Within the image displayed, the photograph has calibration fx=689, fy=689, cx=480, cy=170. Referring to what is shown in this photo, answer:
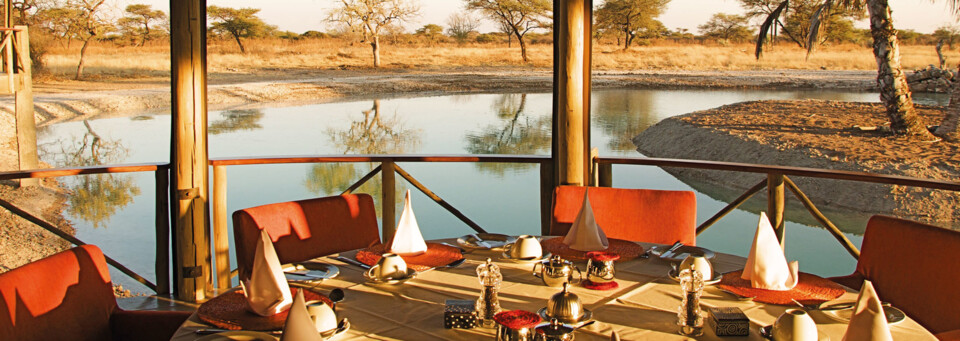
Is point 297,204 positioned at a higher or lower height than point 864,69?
lower

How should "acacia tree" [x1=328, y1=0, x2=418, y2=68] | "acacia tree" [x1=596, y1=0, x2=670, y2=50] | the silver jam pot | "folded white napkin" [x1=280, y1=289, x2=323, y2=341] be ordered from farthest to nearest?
"acacia tree" [x1=596, y1=0, x2=670, y2=50] → "acacia tree" [x1=328, y1=0, x2=418, y2=68] → the silver jam pot → "folded white napkin" [x1=280, y1=289, x2=323, y2=341]

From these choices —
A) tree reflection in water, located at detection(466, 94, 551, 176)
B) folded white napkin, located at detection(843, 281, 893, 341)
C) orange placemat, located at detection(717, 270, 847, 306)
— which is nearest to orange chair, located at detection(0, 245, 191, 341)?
orange placemat, located at detection(717, 270, 847, 306)

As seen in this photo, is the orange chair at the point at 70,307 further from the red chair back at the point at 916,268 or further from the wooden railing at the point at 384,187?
the red chair back at the point at 916,268

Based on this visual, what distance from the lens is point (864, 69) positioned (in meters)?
20.5

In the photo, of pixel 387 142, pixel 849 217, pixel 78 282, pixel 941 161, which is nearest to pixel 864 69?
pixel 941 161

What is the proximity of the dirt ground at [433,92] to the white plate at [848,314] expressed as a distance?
1460cm

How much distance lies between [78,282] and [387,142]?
21.3 metres

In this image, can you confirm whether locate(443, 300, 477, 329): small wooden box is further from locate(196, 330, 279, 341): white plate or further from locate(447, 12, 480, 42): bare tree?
locate(447, 12, 480, 42): bare tree

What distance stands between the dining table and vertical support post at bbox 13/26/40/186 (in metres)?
10.4

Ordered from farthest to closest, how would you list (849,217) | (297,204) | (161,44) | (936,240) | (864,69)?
(864,69), (161,44), (849,217), (297,204), (936,240)

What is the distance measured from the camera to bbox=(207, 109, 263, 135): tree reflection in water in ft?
67.7

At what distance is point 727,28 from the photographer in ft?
68.4

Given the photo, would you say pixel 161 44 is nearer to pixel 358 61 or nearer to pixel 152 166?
pixel 358 61

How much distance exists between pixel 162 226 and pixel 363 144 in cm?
1952
